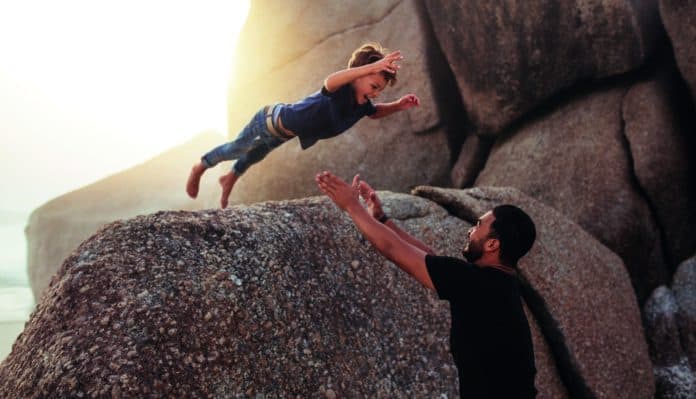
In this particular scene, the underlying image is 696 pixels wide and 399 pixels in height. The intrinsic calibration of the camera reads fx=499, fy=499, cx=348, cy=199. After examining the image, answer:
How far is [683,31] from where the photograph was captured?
7.89 meters

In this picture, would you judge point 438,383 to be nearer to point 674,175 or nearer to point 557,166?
point 557,166

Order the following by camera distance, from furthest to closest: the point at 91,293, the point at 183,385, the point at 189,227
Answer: the point at 189,227
the point at 91,293
the point at 183,385

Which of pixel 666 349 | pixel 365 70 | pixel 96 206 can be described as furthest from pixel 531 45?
pixel 96 206

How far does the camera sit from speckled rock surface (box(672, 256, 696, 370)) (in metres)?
6.77

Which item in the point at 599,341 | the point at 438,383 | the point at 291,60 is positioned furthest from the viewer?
the point at 291,60

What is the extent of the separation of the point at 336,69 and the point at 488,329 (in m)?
9.53

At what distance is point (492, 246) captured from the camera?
8.59ft

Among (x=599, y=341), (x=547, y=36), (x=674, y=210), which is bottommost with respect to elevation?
(x=674, y=210)

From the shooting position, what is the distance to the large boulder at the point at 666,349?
21.0 feet

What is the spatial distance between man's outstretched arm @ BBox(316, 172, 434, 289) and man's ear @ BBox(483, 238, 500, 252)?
1.07ft

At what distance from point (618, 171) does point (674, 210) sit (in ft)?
3.57

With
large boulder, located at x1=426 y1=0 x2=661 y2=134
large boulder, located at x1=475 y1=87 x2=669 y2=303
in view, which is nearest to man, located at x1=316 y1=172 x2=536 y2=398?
large boulder, located at x1=475 y1=87 x2=669 y2=303

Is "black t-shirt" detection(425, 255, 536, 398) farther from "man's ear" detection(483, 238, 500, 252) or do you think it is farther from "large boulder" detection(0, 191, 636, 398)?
"large boulder" detection(0, 191, 636, 398)

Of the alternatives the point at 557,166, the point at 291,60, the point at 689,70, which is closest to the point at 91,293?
the point at 557,166
